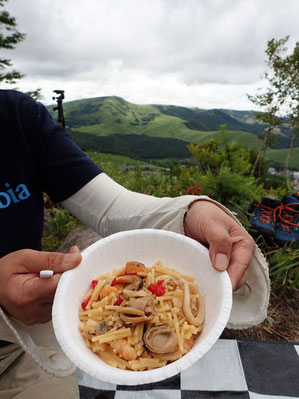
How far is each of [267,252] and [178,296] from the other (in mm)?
2309

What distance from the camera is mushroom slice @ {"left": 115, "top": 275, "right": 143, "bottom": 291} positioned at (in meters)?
1.07

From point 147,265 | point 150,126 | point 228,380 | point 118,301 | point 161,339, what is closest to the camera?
point 161,339

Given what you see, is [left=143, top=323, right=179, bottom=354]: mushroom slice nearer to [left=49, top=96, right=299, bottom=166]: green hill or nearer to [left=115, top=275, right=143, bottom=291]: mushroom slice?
[left=115, top=275, right=143, bottom=291]: mushroom slice

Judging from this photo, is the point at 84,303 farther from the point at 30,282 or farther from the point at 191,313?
the point at 191,313

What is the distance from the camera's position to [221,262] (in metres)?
1.08

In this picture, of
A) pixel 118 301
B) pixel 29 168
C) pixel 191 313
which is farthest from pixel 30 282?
pixel 29 168

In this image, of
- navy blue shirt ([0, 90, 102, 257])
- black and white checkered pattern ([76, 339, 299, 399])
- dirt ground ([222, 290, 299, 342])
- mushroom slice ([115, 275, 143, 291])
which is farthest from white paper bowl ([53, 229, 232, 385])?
dirt ground ([222, 290, 299, 342])

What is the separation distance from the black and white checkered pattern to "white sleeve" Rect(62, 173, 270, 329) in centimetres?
79

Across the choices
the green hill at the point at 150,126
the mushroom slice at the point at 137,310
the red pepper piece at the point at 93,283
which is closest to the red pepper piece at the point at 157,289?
the mushroom slice at the point at 137,310

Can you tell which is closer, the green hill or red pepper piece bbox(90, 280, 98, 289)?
red pepper piece bbox(90, 280, 98, 289)

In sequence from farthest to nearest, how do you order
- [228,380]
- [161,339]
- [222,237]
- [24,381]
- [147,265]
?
[228,380], [24,381], [147,265], [222,237], [161,339]

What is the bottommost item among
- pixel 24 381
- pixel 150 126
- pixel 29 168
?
pixel 150 126

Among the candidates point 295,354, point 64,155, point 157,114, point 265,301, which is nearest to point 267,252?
point 295,354

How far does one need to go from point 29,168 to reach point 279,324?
2450 millimetres
